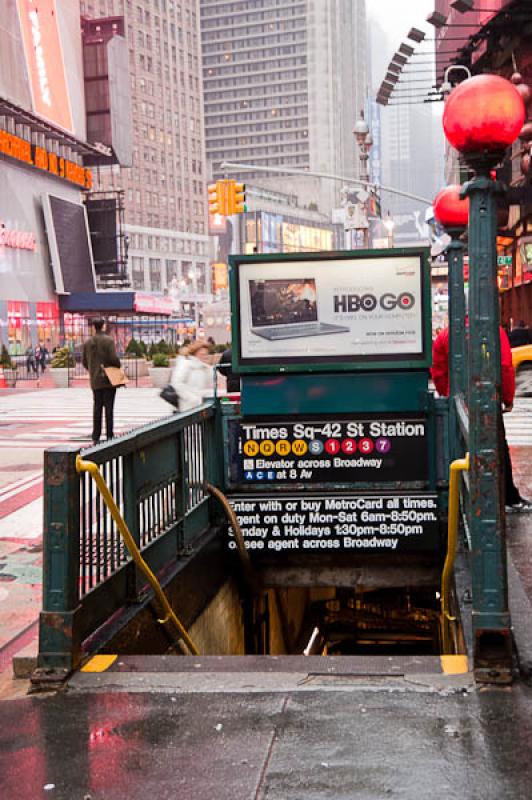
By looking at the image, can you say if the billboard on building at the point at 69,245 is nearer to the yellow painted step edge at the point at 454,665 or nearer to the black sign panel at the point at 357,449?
the black sign panel at the point at 357,449

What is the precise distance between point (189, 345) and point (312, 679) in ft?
21.8

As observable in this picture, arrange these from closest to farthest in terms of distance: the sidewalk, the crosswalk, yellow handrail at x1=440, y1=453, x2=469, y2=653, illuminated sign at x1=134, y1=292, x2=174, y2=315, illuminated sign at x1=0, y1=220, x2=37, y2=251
→ yellow handrail at x1=440, y1=453, x2=469, y2=653, the sidewalk, the crosswalk, illuminated sign at x1=0, y1=220, x2=37, y2=251, illuminated sign at x1=134, y1=292, x2=174, y2=315

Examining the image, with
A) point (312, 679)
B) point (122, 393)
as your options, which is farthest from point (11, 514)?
point (122, 393)

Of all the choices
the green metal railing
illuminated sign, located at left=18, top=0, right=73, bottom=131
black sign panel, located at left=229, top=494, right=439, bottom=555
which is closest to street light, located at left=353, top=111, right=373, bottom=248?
black sign panel, located at left=229, top=494, right=439, bottom=555

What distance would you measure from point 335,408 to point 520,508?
6.40 feet

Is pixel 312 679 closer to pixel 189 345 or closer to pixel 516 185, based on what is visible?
pixel 189 345

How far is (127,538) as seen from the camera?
5195 millimetres

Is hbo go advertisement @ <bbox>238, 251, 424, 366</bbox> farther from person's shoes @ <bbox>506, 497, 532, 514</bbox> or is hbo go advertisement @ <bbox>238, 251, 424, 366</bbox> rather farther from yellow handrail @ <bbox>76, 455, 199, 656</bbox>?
yellow handrail @ <bbox>76, 455, 199, 656</bbox>

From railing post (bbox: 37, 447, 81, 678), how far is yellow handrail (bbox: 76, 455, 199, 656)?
0.37 ft

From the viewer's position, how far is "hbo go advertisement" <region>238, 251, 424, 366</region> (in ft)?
24.1

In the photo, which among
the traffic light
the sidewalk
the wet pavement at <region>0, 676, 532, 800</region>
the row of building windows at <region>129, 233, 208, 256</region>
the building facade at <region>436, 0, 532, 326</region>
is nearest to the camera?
the wet pavement at <region>0, 676, 532, 800</region>

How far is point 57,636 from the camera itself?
4.59 meters

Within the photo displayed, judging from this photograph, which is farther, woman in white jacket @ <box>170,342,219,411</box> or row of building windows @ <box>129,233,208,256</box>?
row of building windows @ <box>129,233,208,256</box>

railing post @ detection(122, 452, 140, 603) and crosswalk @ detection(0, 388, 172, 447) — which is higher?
railing post @ detection(122, 452, 140, 603)
